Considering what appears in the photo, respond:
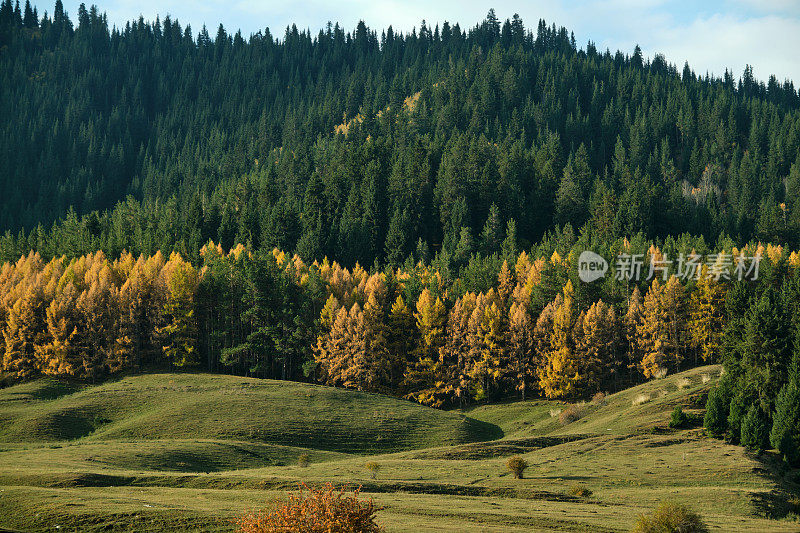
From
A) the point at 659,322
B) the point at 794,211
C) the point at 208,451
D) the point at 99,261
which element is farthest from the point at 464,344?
the point at 794,211

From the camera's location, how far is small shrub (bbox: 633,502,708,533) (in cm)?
3897

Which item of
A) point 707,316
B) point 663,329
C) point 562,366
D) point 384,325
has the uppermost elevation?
point 707,316

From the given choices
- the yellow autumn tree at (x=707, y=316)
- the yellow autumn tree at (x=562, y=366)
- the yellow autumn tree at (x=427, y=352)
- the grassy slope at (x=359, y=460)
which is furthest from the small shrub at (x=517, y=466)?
the yellow autumn tree at (x=707, y=316)

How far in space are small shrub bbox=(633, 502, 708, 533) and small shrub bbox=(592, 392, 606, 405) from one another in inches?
2395

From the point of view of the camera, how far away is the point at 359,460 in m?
72.9

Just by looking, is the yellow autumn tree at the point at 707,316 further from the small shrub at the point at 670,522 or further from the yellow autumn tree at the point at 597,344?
the small shrub at the point at 670,522

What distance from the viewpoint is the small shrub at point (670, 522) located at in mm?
38969

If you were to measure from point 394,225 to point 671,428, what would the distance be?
364ft

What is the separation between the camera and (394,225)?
18300 centimetres

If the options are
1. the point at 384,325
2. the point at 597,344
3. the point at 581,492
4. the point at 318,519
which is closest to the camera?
the point at 318,519

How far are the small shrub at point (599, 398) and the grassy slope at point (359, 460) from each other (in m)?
1.39

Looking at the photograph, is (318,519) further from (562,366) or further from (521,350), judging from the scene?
(521,350)

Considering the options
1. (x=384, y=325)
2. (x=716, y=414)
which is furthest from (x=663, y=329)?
(x=384, y=325)

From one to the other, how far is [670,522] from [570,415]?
57971 mm
